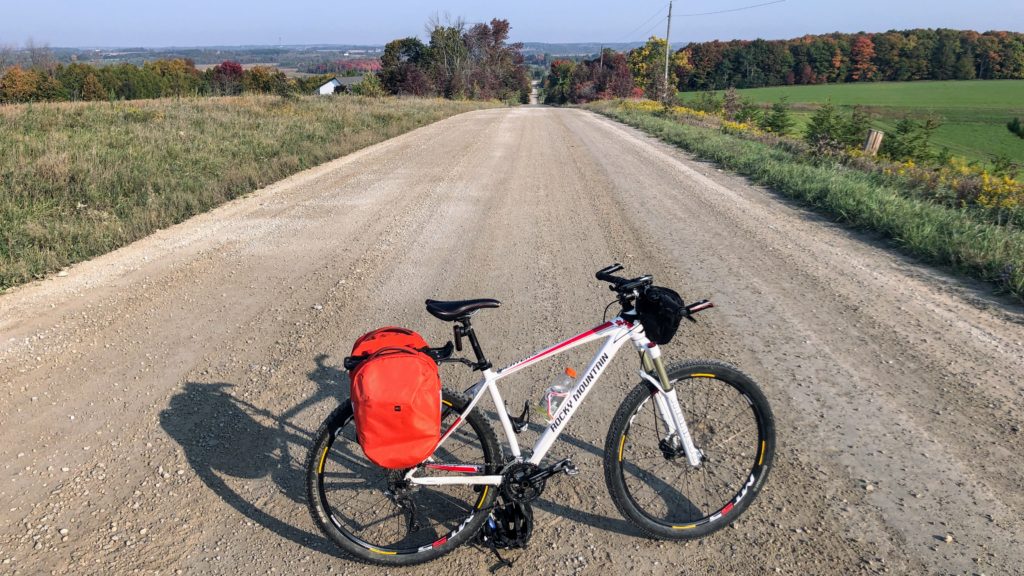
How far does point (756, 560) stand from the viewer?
285 cm

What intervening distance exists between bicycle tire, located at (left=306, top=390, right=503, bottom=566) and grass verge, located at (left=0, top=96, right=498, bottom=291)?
5.14m

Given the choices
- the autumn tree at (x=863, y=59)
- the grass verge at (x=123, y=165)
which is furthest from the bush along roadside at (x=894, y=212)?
the autumn tree at (x=863, y=59)

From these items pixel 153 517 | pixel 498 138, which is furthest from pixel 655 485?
pixel 498 138

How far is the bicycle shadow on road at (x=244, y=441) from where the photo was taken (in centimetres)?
324

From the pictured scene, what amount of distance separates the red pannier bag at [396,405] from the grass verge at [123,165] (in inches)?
224

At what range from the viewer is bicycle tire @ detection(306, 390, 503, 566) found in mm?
2701

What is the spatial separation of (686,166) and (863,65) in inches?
3233

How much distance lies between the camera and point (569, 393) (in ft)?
9.22

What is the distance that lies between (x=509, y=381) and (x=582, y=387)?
5.50 ft

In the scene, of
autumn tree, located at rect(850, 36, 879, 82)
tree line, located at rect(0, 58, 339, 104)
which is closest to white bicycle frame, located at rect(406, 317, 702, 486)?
tree line, located at rect(0, 58, 339, 104)

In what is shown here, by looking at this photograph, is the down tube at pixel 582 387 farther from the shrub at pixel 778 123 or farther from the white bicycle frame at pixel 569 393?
the shrub at pixel 778 123

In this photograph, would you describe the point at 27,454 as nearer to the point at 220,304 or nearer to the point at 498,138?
the point at 220,304

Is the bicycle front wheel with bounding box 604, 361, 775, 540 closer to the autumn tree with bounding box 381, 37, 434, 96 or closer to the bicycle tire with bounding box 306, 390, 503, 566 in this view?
the bicycle tire with bounding box 306, 390, 503, 566

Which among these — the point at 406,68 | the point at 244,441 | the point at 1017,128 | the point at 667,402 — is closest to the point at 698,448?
the point at 667,402
